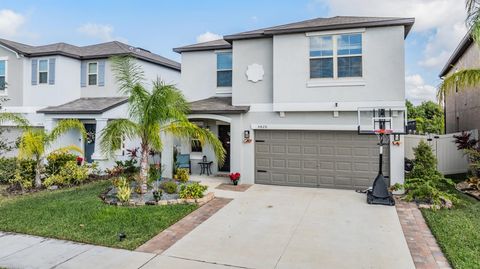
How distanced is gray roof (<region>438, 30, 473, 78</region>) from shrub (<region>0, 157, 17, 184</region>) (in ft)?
61.7

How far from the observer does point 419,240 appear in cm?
664

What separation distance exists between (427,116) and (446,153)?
2687cm

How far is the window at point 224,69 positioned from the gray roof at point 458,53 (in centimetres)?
967

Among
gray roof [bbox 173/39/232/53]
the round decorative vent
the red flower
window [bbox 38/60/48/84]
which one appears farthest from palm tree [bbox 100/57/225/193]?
window [bbox 38/60/48/84]

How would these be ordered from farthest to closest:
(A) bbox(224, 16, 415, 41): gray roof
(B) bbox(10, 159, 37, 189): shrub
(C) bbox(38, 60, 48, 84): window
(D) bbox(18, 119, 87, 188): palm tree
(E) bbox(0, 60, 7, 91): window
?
1. (E) bbox(0, 60, 7, 91): window
2. (C) bbox(38, 60, 48, 84): window
3. (B) bbox(10, 159, 37, 189): shrub
4. (D) bbox(18, 119, 87, 188): palm tree
5. (A) bbox(224, 16, 415, 41): gray roof

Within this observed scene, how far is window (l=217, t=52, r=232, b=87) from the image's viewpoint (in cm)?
1471

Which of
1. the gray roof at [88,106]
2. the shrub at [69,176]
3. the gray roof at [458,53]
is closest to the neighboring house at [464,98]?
the gray roof at [458,53]

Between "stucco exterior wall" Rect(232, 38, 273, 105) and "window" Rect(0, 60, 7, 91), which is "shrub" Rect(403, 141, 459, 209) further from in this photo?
"window" Rect(0, 60, 7, 91)

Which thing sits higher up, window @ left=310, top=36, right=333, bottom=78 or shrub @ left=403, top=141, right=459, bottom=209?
window @ left=310, top=36, right=333, bottom=78

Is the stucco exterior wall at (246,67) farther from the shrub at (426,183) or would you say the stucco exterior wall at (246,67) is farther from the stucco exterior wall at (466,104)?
the stucco exterior wall at (466,104)

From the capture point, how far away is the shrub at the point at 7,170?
12773 millimetres

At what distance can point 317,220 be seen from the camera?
7992 mm

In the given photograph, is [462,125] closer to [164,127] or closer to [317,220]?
[317,220]

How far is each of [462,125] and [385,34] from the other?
9862mm
